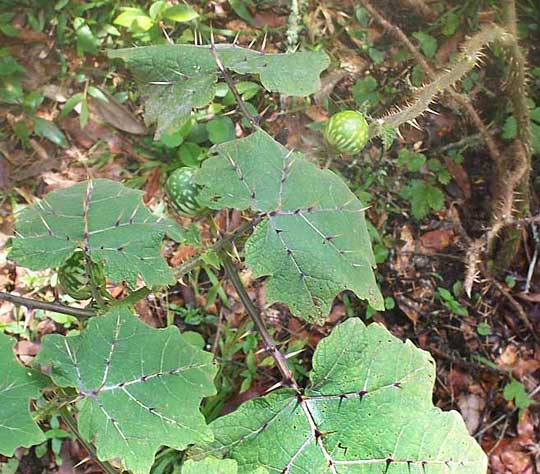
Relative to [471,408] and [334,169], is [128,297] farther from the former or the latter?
[471,408]

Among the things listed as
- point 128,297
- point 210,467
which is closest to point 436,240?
point 128,297

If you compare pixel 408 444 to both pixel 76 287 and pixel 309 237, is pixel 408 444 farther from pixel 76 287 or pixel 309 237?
pixel 76 287

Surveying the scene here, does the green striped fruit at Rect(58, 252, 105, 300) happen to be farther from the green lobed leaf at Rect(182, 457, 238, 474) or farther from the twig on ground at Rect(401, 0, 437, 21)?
the twig on ground at Rect(401, 0, 437, 21)

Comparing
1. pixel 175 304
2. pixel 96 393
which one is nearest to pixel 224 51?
pixel 96 393

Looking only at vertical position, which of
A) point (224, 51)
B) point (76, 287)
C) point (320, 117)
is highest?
point (224, 51)

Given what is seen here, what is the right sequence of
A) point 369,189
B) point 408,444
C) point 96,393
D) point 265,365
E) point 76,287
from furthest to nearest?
1. point 369,189
2. point 265,365
3. point 76,287
4. point 408,444
5. point 96,393

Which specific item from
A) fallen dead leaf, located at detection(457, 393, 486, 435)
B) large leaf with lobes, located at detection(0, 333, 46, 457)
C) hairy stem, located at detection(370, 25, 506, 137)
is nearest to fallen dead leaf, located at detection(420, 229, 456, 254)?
fallen dead leaf, located at detection(457, 393, 486, 435)

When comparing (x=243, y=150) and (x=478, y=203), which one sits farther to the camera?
(x=478, y=203)

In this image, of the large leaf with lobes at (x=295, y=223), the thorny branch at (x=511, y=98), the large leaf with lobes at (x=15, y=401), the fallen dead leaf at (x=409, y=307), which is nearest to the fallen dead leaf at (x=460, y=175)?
the thorny branch at (x=511, y=98)
